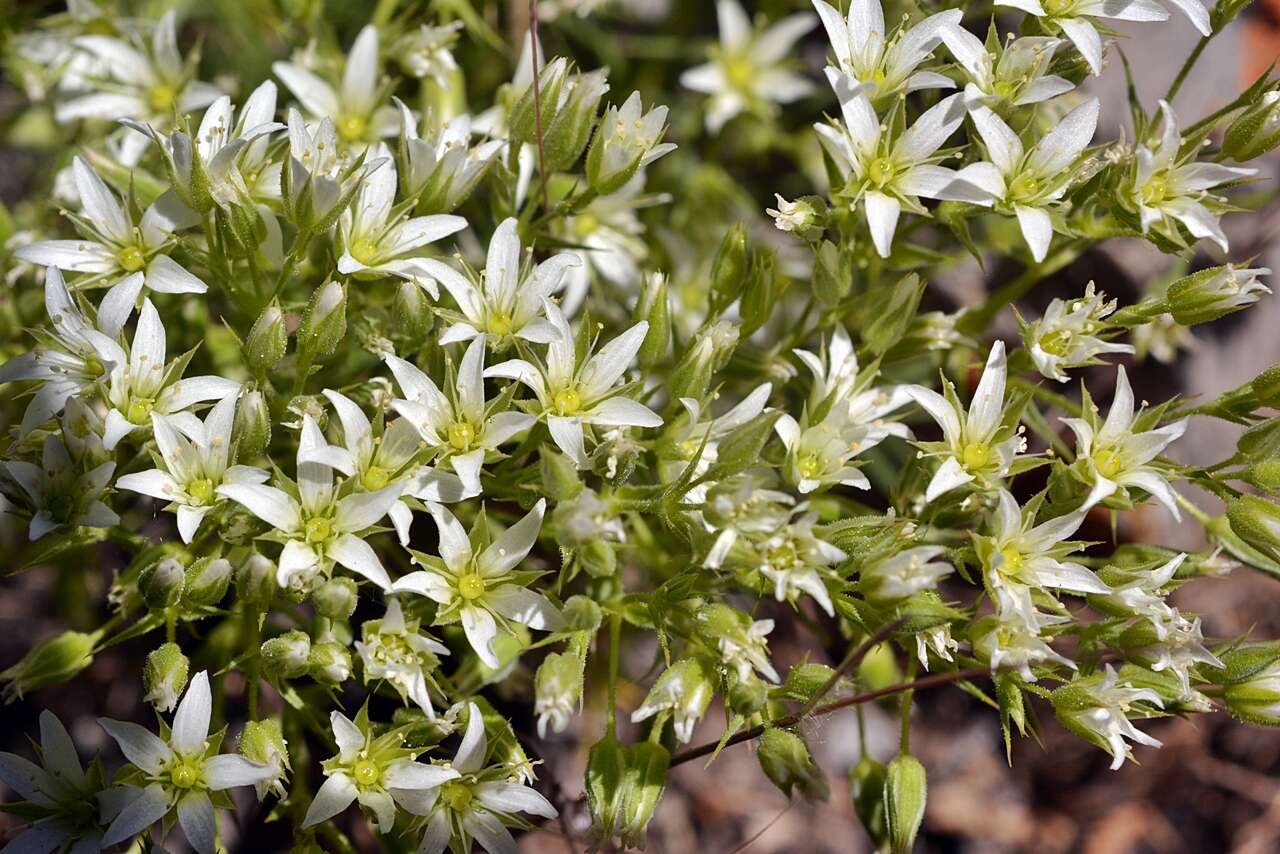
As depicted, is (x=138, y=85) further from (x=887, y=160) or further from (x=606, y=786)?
(x=606, y=786)

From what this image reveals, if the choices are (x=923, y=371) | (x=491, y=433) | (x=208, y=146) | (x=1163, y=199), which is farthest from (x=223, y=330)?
(x=1163, y=199)

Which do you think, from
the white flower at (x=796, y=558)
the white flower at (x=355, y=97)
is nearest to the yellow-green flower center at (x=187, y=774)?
the white flower at (x=796, y=558)

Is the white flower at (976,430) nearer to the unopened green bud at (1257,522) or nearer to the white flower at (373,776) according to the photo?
the unopened green bud at (1257,522)

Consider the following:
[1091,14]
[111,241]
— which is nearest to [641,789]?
[111,241]

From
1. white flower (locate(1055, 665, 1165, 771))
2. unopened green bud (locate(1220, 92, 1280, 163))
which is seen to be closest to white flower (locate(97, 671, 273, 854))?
white flower (locate(1055, 665, 1165, 771))

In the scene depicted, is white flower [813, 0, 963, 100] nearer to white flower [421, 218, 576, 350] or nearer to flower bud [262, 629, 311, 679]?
white flower [421, 218, 576, 350]

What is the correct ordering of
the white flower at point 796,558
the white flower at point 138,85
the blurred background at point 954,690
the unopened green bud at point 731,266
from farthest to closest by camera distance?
1. the blurred background at point 954,690
2. the white flower at point 138,85
3. the unopened green bud at point 731,266
4. the white flower at point 796,558
